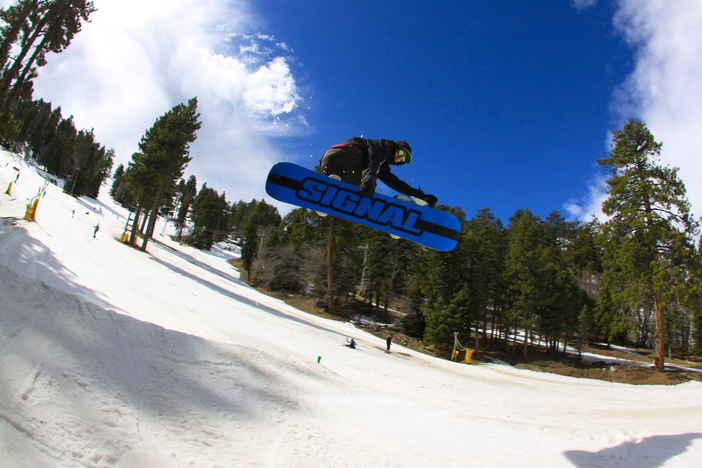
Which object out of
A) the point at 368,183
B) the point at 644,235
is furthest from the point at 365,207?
the point at 644,235

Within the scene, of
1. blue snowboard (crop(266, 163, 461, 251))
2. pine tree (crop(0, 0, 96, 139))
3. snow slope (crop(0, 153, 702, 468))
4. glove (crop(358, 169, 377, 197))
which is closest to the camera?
snow slope (crop(0, 153, 702, 468))

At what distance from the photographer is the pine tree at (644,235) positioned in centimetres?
1788

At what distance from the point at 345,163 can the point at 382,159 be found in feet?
2.11

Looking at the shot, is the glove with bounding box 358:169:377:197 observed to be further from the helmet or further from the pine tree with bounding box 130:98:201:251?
the pine tree with bounding box 130:98:201:251

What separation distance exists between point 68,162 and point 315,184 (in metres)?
114

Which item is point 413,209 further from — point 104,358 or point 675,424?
point 675,424

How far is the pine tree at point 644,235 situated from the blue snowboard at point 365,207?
19.4 m

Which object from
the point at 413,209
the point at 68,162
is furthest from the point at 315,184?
the point at 68,162

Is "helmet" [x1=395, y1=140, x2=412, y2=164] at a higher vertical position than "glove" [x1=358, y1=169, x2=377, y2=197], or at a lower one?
higher

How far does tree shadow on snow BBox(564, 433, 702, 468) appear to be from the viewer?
17.6 feet

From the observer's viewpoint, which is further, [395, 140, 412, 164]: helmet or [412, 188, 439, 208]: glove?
[412, 188, 439, 208]: glove

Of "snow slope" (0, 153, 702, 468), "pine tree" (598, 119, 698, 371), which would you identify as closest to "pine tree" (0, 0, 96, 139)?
"snow slope" (0, 153, 702, 468)

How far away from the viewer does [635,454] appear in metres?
5.76

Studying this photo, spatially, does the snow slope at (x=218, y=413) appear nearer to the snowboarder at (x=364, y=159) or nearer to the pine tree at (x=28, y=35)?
the snowboarder at (x=364, y=159)
